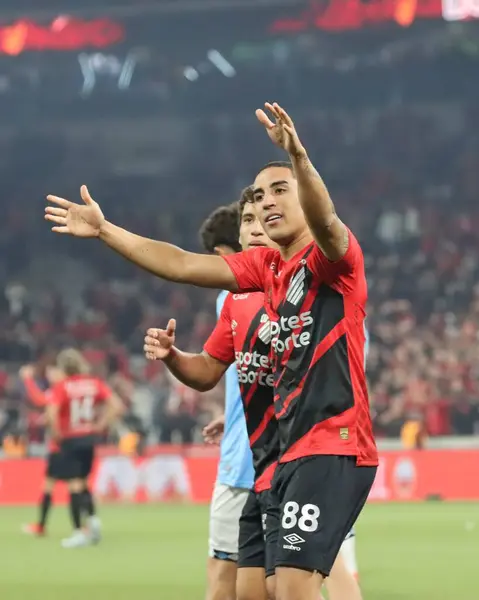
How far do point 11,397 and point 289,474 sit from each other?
19.5 meters

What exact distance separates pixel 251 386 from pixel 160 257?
3.68ft

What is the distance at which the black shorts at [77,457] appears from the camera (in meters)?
13.7

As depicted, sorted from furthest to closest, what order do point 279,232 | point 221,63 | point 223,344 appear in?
point 221,63 → point 223,344 → point 279,232

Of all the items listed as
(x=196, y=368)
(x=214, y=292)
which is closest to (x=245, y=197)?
(x=196, y=368)

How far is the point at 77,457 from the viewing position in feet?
45.4

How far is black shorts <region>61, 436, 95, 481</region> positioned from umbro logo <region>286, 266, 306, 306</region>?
9178 mm

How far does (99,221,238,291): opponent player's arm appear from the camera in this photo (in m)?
4.71

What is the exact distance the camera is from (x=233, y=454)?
6395mm

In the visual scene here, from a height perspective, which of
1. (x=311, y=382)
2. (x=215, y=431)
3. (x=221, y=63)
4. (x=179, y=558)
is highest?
(x=221, y=63)

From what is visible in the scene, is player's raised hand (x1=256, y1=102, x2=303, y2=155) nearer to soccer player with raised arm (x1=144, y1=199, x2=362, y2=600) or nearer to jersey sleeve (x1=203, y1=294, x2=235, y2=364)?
soccer player with raised arm (x1=144, y1=199, x2=362, y2=600)

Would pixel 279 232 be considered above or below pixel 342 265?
above

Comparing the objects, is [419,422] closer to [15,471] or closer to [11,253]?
[15,471]

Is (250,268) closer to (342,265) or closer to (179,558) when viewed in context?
(342,265)

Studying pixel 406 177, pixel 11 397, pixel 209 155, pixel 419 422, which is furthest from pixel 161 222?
pixel 419 422
